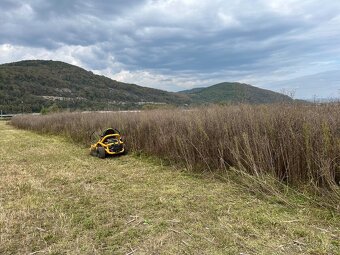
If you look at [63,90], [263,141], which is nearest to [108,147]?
[263,141]

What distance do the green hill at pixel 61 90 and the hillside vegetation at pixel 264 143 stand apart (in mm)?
44605

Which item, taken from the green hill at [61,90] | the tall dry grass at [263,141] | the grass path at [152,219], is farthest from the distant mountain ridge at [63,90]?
the grass path at [152,219]

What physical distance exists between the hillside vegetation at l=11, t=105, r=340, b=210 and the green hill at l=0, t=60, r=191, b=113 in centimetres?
4461

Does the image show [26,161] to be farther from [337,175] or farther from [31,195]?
[337,175]

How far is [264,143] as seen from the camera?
418cm

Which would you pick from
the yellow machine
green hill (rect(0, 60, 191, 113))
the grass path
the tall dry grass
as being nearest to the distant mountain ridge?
green hill (rect(0, 60, 191, 113))

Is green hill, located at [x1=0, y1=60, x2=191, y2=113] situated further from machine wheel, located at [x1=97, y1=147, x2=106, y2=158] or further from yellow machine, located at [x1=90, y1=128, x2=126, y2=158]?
machine wheel, located at [x1=97, y1=147, x2=106, y2=158]

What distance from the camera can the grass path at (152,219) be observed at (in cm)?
246

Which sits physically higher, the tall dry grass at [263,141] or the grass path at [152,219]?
the tall dry grass at [263,141]

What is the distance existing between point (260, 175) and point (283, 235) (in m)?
1.58

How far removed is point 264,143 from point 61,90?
80.2 m

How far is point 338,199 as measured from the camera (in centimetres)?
308

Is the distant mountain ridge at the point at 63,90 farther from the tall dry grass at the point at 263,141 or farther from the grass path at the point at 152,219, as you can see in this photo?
the grass path at the point at 152,219

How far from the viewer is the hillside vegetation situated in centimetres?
348
